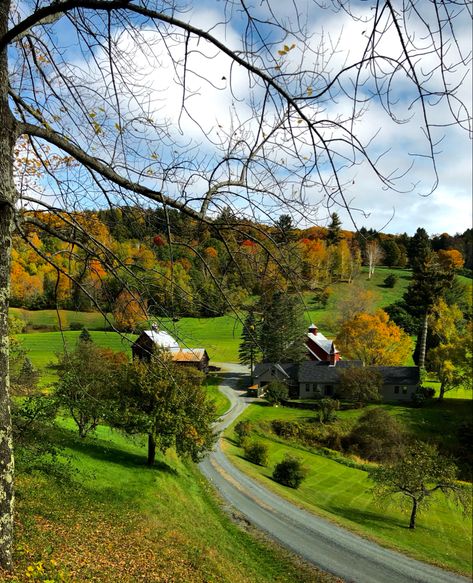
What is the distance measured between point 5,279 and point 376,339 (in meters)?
45.1

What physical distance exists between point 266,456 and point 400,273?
210ft

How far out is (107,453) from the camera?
65.5 ft

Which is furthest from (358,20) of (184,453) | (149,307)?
(184,453)

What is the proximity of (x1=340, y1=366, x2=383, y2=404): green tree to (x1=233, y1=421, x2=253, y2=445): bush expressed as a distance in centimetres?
1240

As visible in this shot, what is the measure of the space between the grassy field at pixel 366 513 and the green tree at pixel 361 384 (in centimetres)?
1201

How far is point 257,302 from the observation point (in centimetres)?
431

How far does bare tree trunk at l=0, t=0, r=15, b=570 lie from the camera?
380cm

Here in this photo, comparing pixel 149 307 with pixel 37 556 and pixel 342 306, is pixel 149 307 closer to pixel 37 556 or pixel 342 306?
pixel 37 556

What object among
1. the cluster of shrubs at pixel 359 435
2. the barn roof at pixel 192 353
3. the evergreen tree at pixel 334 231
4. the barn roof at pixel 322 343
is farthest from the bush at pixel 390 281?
the evergreen tree at pixel 334 231

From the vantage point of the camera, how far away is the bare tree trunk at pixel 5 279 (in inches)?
150

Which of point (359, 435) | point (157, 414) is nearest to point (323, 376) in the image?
point (359, 435)

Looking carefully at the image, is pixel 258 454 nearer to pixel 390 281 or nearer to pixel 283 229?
pixel 283 229

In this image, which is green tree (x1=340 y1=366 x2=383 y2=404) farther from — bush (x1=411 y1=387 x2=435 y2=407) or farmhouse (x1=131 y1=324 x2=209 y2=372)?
farmhouse (x1=131 y1=324 x2=209 y2=372)

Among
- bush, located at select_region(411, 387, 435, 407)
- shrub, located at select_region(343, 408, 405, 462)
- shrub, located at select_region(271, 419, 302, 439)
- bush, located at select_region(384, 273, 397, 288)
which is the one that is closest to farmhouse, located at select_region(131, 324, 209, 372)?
shrub, located at select_region(343, 408, 405, 462)
